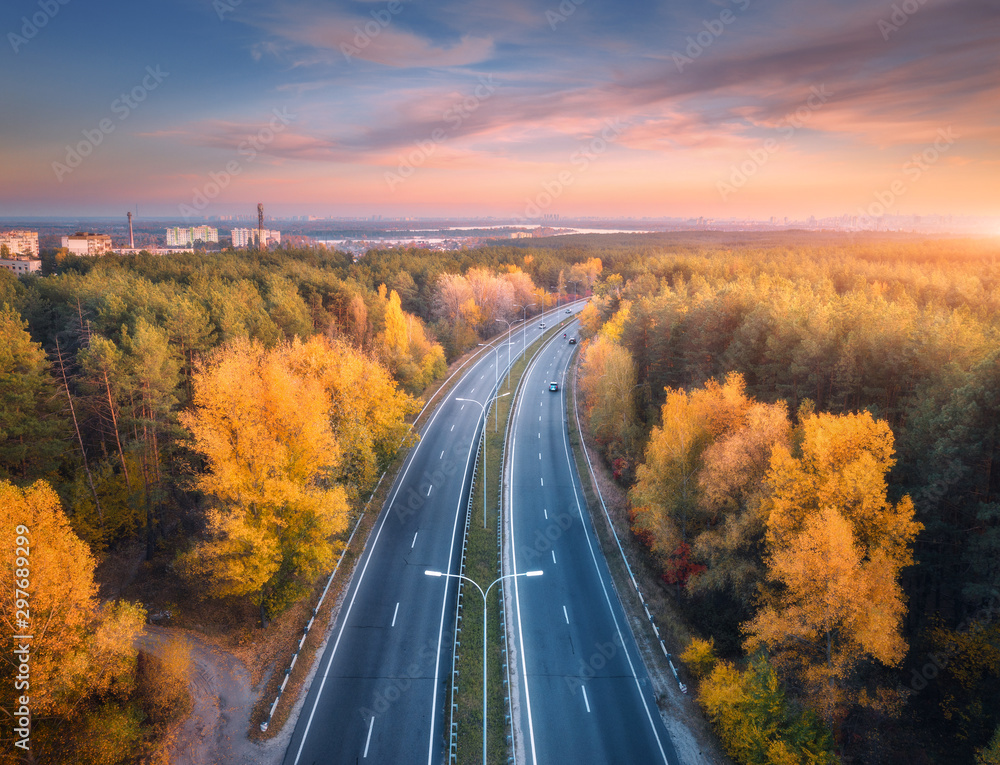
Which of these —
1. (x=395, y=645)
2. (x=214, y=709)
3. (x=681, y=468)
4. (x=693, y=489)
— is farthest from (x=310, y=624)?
(x=693, y=489)

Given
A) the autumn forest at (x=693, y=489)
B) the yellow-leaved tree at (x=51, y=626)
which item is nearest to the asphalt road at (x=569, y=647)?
the autumn forest at (x=693, y=489)

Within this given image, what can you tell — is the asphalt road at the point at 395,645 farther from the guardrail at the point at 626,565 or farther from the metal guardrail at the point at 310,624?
the guardrail at the point at 626,565

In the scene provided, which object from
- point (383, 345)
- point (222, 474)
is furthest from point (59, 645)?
point (383, 345)

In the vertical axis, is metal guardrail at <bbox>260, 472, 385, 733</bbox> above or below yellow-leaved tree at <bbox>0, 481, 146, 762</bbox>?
below

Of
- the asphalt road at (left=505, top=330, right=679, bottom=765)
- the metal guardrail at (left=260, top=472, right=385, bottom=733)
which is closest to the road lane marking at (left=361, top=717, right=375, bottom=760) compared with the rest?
the metal guardrail at (left=260, top=472, right=385, bottom=733)

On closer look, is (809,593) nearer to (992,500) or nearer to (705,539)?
(705,539)

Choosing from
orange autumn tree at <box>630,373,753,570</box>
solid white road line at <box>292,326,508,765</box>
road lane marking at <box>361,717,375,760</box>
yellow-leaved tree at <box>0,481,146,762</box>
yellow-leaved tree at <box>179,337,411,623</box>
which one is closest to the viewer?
yellow-leaved tree at <box>0,481,146,762</box>

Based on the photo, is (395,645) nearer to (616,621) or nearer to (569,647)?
(569,647)

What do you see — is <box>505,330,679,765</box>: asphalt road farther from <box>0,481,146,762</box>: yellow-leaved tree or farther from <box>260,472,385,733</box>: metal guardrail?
<box>0,481,146,762</box>: yellow-leaved tree

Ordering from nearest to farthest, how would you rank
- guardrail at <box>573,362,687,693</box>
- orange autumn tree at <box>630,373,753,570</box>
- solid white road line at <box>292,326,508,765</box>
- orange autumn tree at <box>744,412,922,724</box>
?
orange autumn tree at <box>744,412,922,724</box>
solid white road line at <box>292,326,508,765</box>
guardrail at <box>573,362,687,693</box>
orange autumn tree at <box>630,373,753,570</box>
